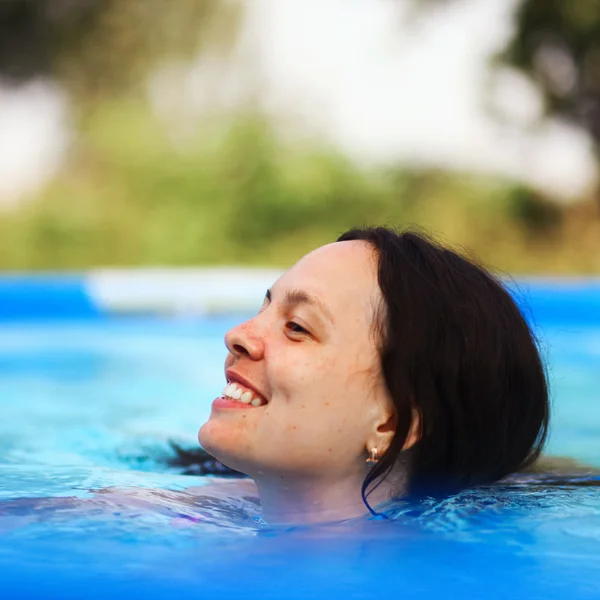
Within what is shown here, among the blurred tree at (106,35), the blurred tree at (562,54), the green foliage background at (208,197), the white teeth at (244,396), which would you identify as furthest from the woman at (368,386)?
the blurred tree at (106,35)

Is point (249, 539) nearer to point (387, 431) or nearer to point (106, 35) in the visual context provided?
point (387, 431)

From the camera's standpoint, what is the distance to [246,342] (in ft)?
6.16

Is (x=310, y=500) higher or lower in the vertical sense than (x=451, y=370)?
lower

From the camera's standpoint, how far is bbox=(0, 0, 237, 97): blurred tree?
36.3ft

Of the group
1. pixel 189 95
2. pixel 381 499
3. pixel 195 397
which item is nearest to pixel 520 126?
pixel 189 95

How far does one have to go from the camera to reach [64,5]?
36.8 feet

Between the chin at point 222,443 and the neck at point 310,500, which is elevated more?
the chin at point 222,443

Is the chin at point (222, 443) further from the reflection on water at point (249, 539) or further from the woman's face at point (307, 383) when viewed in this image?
the reflection on water at point (249, 539)

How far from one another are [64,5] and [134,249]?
10.1 ft

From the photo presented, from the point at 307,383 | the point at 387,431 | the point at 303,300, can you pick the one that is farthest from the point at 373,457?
the point at 303,300

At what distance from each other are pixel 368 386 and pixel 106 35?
1013 cm

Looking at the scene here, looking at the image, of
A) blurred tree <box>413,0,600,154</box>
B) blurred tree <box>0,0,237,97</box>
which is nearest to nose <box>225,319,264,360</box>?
blurred tree <box>413,0,600,154</box>

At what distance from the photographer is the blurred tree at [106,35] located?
11078mm

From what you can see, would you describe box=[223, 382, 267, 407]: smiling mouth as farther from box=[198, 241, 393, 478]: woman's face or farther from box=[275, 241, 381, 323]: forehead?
box=[275, 241, 381, 323]: forehead
